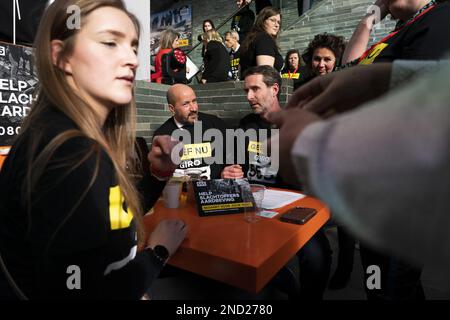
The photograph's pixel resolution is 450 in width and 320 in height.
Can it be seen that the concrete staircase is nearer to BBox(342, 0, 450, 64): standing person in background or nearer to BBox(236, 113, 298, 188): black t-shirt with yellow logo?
BBox(236, 113, 298, 188): black t-shirt with yellow logo

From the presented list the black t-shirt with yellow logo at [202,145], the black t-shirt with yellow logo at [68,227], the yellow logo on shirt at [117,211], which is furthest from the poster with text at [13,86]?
the yellow logo on shirt at [117,211]

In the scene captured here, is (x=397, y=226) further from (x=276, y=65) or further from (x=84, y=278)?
(x=276, y=65)

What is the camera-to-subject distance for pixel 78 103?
878 millimetres

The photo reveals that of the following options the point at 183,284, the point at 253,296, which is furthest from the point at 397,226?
the point at 253,296

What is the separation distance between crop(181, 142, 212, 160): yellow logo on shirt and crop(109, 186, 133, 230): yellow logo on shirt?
5.59ft

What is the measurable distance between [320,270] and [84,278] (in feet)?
4.72

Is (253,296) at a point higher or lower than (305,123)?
lower

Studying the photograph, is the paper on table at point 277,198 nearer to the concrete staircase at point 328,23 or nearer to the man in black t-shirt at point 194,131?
the man in black t-shirt at point 194,131

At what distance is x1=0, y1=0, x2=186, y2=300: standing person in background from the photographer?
2.24 feet

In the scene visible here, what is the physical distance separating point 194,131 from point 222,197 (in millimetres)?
1640

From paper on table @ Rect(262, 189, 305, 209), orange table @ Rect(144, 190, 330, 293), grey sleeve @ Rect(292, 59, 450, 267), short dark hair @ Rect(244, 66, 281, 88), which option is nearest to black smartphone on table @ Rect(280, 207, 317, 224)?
orange table @ Rect(144, 190, 330, 293)

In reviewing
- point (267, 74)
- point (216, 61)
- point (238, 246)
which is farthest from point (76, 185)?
point (216, 61)

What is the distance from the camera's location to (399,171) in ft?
0.84

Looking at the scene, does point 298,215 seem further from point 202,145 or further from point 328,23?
point 328,23
